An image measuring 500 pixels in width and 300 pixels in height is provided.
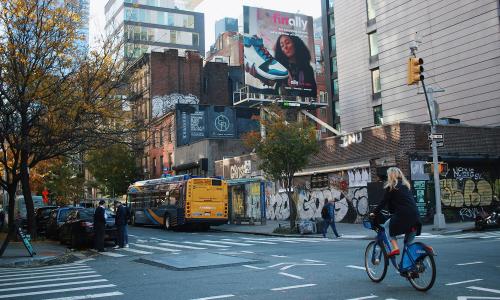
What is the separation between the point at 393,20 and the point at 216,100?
2693 centimetres

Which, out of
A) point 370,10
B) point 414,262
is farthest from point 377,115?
point 414,262

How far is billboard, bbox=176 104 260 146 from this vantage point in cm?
5031

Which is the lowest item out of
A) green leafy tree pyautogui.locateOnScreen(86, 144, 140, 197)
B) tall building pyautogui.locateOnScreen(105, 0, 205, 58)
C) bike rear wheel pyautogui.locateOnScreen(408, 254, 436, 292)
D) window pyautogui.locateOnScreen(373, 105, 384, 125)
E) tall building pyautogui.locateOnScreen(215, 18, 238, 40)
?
bike rear wheel pyautogui.locateOnScreen(408, 254, 436, 292)

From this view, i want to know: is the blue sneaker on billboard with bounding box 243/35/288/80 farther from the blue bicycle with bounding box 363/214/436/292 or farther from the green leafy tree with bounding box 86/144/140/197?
the blue bicycle with bounding box 363/214/436/292

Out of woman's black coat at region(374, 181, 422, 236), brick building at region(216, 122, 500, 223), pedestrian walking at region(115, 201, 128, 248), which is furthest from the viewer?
brick building at region(216, 122, 500, 223)

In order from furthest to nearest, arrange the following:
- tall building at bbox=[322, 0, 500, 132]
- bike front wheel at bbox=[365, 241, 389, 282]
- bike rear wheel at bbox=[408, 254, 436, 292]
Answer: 1. tall building at bbox=[322, 0, 500, 132]
2. bike front wheel at bbox=[365, 241, 389, 282]
3. bike rear wheel at bbox=[408, 254, 436, 292]

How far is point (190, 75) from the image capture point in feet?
193

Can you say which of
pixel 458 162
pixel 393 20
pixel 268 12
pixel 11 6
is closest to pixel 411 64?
pixel 458 162

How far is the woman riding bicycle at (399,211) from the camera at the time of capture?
8125 mm

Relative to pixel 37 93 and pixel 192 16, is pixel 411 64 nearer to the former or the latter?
pixel 37 93

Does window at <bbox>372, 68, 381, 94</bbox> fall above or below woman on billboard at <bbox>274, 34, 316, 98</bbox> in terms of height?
below

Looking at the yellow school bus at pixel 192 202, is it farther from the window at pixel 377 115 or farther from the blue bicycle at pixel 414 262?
the window at pixel 377 115

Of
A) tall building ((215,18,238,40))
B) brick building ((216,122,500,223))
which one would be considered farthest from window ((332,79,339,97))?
tall building ((215,18,238,40))

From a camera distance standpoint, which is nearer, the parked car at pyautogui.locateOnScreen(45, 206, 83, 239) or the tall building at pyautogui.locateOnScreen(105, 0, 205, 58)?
the parked car at pyautogui.locateOnScreen(45, 206, 83, 239)
